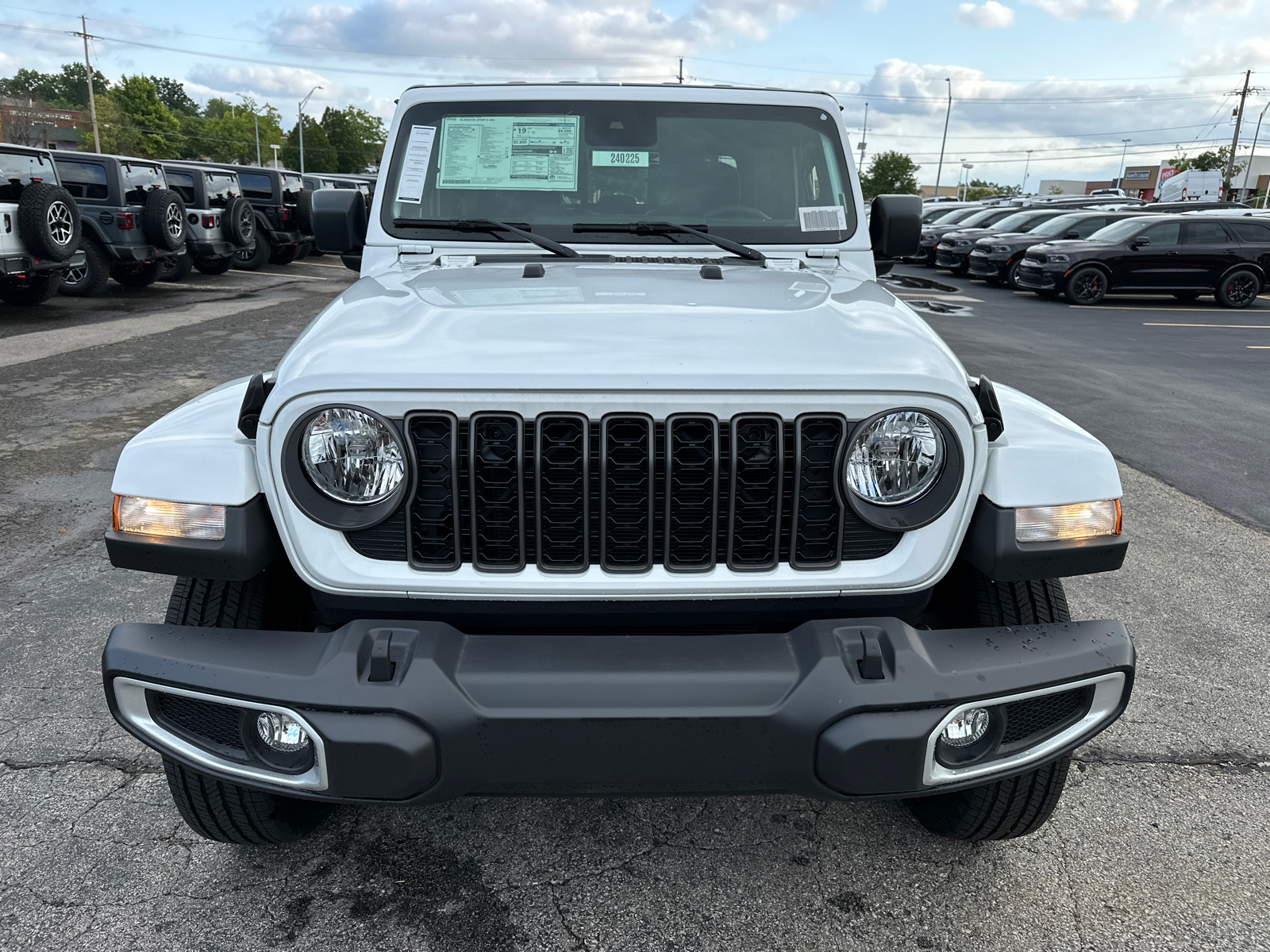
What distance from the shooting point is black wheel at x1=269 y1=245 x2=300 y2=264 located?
18.8 meters

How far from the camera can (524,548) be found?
1.85m

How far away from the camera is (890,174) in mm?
80375

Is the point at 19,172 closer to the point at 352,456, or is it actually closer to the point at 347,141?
the point at 352,456

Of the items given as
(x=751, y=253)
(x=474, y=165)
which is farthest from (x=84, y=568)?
(x=751, y=253)

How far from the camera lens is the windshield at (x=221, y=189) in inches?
615

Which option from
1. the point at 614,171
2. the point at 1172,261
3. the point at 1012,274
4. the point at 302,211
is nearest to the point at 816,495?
the point at 614,171

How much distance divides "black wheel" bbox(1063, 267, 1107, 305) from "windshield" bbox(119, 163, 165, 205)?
14.8 meters

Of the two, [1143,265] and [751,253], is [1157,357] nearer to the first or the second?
[1143,265]

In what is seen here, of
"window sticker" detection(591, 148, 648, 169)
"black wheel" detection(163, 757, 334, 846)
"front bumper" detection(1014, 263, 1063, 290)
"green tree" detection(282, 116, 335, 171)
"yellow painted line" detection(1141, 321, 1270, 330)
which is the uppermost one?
"green tree" detection(282, 116, 335, 171)

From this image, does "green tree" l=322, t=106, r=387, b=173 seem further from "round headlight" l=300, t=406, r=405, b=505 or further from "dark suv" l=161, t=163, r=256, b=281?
"round headlight" l=300, t=406, r=405, b=505

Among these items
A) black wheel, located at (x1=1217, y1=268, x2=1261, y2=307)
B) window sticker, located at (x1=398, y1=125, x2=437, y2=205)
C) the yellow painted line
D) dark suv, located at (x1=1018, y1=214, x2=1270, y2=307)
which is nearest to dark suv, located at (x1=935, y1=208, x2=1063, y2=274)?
dark suv, located at (x1=1018, y1=214, x2=1270, y2=307)

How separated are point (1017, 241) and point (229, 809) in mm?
19951

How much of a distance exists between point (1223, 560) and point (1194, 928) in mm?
2829

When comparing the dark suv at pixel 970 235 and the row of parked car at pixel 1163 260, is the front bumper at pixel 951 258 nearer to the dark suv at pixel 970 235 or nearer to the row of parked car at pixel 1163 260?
the dark suv at pixel 970 235
